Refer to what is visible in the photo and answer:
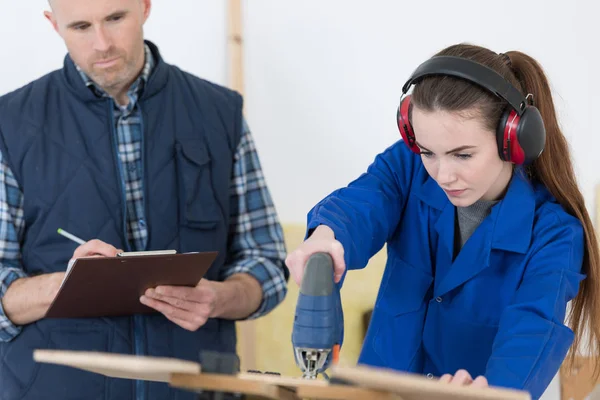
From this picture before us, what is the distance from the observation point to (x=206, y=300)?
6.78 feet

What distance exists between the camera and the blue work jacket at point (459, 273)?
135 centimetres

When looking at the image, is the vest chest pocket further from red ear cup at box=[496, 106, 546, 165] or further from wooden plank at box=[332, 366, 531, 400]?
wooden plank at box=[332, 366, 531, 400]

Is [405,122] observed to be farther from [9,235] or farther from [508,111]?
[9,235]

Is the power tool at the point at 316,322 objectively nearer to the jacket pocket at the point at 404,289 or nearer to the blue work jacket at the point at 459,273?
the blue work jacket at the point at 459,273

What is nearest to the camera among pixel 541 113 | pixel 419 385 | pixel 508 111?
pixel 419 385

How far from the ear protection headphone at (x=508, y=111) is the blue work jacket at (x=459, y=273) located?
0.41 feet

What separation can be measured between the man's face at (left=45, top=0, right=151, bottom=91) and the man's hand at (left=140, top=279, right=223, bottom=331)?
23.5 inches

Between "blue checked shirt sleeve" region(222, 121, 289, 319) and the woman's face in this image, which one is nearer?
the woman's face

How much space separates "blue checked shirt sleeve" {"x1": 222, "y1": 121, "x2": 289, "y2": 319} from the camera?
7.61 feet

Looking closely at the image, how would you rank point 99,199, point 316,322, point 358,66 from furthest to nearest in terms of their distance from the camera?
point 358,66 < point 99,199 < point 316,322

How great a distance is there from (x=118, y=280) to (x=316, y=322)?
0.75m

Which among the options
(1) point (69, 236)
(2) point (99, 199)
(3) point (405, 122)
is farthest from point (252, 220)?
(3) point (405, 122)

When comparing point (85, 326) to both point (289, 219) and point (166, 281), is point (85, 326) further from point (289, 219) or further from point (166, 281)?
point (289, 219)

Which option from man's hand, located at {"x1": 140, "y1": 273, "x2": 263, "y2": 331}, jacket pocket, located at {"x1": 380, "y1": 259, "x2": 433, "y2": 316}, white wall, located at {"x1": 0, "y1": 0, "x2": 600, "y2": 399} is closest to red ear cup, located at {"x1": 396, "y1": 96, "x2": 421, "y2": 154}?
jacket pocket, located at {"x1": 380, "y1": 259, "x2": 433, "y2": 316}
